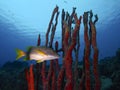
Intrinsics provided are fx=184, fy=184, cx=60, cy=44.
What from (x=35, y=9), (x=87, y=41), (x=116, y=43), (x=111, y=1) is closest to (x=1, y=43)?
(x=35, y=9)

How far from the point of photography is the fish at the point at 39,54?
2.64 metres

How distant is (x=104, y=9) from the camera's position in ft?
98.7

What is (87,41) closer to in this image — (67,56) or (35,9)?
(67,56)

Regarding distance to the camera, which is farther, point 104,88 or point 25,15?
point 25,15

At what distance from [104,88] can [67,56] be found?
5.54 meters

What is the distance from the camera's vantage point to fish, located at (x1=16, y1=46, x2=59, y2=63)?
2.64 m

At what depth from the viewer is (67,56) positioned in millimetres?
3211

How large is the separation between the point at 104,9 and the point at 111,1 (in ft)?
13.2

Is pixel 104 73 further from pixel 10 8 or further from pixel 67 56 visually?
pixel 10 8

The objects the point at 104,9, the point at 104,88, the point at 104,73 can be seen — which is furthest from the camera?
the point at 104,9

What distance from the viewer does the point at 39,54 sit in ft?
8.72

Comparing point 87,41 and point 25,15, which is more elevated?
point 25,15

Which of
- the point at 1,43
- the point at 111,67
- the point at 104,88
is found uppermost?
the point at 1,43

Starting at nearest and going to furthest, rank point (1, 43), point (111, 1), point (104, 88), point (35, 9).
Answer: point (104, 88) → point (111, 1) → point (35, 9) → point (1, 43)
